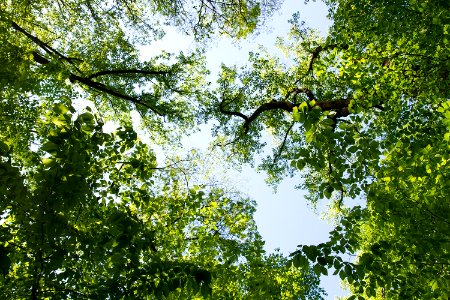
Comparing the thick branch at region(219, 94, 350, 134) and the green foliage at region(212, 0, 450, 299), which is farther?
the thick branch at region(219, 94, 350, 134)

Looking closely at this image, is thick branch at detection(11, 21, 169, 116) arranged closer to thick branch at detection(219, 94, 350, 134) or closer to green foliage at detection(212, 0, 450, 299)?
thick branch at detection(219, 94, 350, 134)

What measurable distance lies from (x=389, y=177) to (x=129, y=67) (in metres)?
13.5

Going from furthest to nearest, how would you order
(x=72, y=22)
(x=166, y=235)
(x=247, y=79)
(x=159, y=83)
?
1. (x=247, y=79)
2. (x=159, y=83)
3. (x=72, y=22)
4. (x=166, y=235)

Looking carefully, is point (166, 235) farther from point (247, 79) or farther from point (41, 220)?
point (247, 79)

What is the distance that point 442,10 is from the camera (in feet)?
23.5

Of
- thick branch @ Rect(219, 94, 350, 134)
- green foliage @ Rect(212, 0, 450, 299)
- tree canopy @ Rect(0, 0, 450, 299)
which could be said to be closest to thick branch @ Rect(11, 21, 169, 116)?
tree canopy @ Rect(0, 0, 450, 299)

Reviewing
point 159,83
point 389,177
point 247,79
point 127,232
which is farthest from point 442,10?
point 159,83

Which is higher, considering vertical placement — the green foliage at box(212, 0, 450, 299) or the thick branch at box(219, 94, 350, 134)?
the thick branch at box(219, 94, 350, 134)

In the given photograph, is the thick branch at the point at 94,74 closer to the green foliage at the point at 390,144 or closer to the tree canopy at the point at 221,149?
the tree canopy at the point at 221,149

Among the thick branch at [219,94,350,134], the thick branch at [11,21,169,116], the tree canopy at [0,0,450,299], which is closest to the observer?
the tree canopy at [0,0,450,299]

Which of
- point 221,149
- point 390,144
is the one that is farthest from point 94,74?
point 390,144

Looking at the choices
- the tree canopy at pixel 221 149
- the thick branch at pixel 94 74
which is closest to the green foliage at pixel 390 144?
the tree canopy at pixel 221 149

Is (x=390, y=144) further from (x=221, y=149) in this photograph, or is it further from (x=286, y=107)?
(x=221, y=149)

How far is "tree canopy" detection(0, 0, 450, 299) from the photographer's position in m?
4.05
